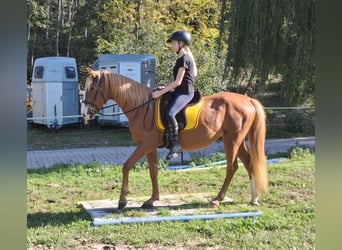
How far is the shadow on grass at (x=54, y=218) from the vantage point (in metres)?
4.07

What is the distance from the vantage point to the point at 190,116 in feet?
14.5

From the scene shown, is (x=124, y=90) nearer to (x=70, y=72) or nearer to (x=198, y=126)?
(x=198, y=126)

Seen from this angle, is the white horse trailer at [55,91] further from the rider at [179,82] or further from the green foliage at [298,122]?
the rider at [179,82]

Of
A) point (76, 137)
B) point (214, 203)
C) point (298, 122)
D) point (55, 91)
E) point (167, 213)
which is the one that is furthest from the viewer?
point (55, 91)

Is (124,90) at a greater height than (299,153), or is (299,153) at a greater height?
(124,90)

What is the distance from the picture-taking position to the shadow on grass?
4.07m

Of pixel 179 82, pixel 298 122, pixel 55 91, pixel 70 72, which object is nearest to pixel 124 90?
pixel 179 82

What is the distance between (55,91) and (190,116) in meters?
8.35

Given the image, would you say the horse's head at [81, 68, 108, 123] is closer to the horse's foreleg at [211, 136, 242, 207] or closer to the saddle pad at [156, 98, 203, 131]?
the saddle pad at [156, 98, 203, 131]

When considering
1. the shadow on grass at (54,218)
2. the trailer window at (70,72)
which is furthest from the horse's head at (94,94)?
the trailer window at (70,72)

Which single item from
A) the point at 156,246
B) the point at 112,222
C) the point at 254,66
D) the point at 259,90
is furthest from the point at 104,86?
the point at 259,90

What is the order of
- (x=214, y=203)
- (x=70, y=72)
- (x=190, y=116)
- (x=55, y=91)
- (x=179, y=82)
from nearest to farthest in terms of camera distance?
(x=179, y=82)
(x=190, y=116)
(x=214, y=203)
(x=55, y=91)
(x=70, y=72)

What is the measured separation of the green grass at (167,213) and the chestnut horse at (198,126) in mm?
363

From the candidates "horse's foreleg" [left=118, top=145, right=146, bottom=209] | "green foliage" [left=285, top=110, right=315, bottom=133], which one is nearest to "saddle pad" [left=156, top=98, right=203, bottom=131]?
"horse's foreleg" [left=118, top=145, right=146, bottom=209]
